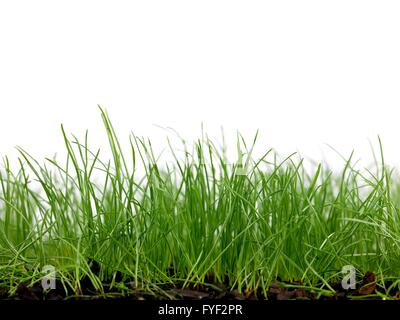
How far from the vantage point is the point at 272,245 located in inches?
88.8

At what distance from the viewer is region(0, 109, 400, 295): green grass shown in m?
2.20

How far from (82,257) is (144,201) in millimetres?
282

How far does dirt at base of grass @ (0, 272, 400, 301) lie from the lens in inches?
82.1

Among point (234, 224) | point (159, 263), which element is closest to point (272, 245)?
point (234, 224)

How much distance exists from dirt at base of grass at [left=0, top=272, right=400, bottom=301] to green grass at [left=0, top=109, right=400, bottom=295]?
0.03m

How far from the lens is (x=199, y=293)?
2104 millimetres

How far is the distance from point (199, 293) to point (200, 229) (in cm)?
24

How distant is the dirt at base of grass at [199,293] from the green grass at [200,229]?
0.03 metres

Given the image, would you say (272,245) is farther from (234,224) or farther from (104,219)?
(104,219)

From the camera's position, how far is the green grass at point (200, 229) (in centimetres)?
220

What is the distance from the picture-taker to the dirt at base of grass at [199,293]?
2.09m

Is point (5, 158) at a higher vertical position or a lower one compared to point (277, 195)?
higher
